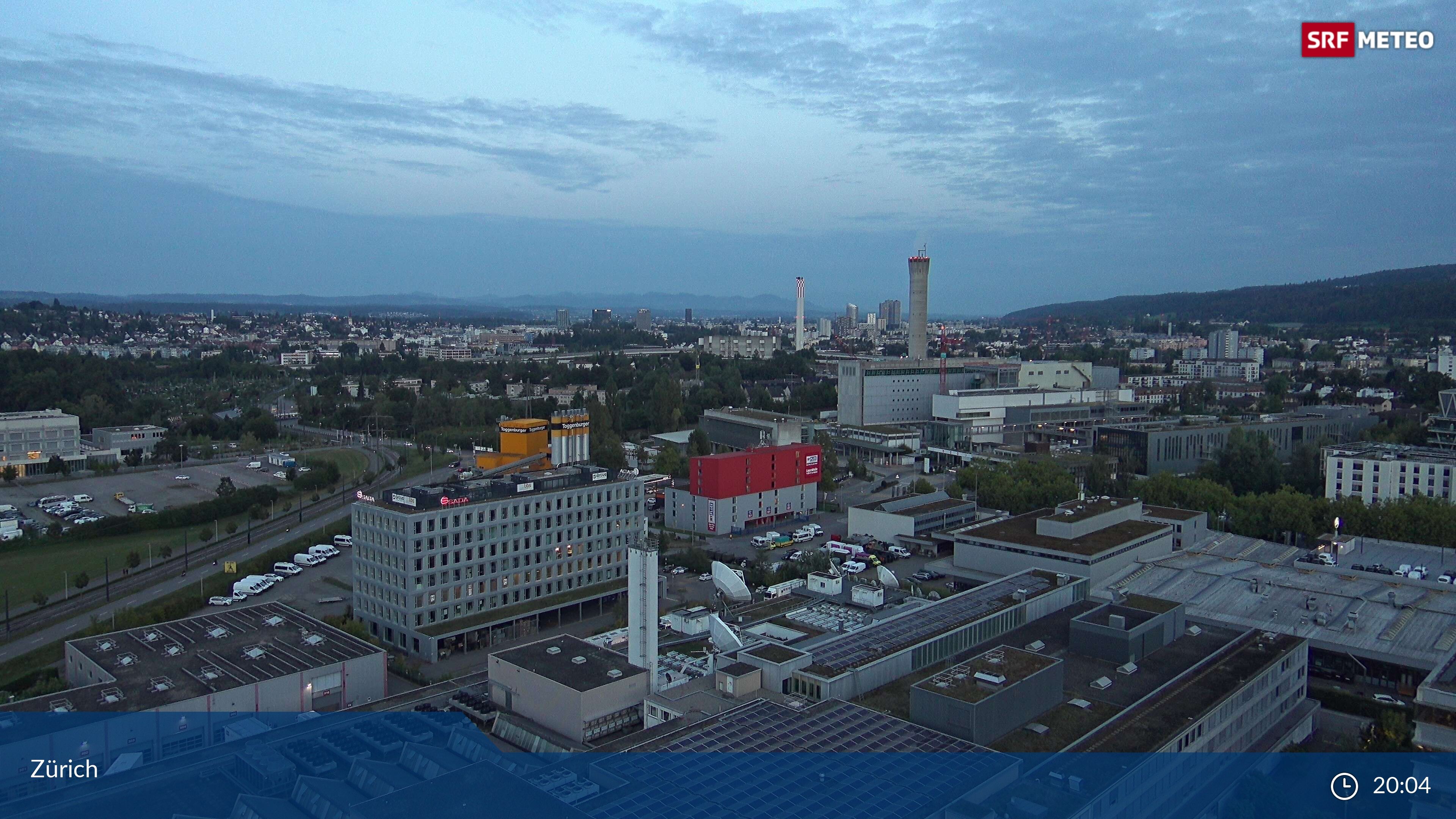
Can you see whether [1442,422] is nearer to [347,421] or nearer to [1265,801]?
[1265,801]

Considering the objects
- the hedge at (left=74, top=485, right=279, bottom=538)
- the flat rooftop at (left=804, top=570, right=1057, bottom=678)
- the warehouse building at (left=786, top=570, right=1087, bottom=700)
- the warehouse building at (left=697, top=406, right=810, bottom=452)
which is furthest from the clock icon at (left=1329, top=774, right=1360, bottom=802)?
the hedge at (left=74, top=485, right=279, bottom=538)

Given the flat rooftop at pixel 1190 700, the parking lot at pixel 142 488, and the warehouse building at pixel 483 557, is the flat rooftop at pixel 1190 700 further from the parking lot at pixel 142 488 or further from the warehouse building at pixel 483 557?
the parking lot at pixel 142 488

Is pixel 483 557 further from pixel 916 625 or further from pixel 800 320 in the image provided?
pixel 800 320

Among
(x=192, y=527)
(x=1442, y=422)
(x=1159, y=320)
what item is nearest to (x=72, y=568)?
(x=192, y=527)

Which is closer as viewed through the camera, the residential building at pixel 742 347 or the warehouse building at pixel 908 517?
the warehouse building at pixel 908 517

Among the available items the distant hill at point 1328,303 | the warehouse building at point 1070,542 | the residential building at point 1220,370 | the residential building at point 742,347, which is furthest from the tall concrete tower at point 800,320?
the warehouse building at point 1070,542

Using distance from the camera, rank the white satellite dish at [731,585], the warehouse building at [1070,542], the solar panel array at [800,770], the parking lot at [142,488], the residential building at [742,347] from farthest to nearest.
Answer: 1. the residential building at [742,347]
2. the parking lot at [142,488]
3. the warehouse building at [1070,542]
4. the white satellite dish at [731,585]
5. the solar panel array at [800,770]
